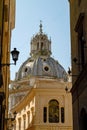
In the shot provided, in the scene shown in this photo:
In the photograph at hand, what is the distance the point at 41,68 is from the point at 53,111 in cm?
3986

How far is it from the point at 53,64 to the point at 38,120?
4495 centimetres

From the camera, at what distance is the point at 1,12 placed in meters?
13.7

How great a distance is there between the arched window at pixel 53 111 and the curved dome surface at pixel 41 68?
1498 inches

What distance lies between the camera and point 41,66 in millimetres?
82500

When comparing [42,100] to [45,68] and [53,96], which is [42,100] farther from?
[45,68]

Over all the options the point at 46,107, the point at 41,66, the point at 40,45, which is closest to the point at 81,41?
the point at 46,107

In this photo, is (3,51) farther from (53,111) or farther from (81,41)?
(53,111)

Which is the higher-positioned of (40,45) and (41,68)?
(40,45)

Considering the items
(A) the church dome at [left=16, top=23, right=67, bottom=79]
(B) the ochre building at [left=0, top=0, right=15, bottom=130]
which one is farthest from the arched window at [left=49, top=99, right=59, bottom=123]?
(A) the church dome at [left=16, top=23, right=67, bottom=79]

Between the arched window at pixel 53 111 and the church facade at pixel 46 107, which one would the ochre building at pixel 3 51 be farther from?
the arched window at pixel 53 111

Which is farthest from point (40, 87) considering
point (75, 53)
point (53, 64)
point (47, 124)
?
point (53, 64)

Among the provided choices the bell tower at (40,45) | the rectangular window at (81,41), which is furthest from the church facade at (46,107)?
the bell tower at (40,45)

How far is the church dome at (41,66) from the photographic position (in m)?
82.0

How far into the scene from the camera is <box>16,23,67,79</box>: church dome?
82.0 m
